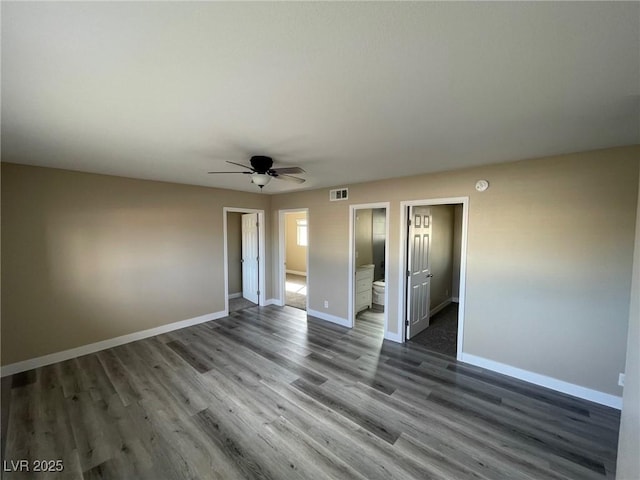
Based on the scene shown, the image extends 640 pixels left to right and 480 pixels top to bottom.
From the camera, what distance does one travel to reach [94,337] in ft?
11.4

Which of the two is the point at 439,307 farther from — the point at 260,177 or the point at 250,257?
the point at 260,177

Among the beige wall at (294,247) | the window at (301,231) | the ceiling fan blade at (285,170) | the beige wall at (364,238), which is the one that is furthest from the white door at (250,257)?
the window at (301,231)

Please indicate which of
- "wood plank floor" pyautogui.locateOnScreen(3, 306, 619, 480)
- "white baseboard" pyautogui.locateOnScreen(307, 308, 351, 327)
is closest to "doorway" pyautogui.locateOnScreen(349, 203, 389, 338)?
"white baseboard" pyautogui.locateOnScreen(307, 308, 351, 327)

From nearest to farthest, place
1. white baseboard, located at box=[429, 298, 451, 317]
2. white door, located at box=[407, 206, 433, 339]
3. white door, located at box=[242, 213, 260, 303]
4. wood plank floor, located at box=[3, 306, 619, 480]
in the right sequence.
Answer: wood plank floor, located at box=[3, 306, 619, 480]
white door, located at box=[407, 206, 433, 339]
white baseboard, located at box=[429, 298, 451, 317]
white door, located at box=[242, 213, 260, 303]

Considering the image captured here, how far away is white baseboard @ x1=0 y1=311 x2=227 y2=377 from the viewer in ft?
9.71

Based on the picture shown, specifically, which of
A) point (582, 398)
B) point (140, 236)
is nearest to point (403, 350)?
point (582, 398)

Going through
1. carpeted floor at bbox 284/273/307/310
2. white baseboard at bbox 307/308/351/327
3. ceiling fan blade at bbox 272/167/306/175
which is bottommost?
carpeted floor at bbox 284/273/307/310

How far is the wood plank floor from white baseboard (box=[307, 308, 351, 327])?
975 millimetres

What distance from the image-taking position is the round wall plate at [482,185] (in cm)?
300

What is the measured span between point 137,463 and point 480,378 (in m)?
3.35

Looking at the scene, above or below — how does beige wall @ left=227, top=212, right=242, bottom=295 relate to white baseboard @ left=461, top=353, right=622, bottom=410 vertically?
above

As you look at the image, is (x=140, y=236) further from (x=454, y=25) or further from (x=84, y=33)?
(x=454, y=25)

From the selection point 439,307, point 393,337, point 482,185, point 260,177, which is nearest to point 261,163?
point 260,177

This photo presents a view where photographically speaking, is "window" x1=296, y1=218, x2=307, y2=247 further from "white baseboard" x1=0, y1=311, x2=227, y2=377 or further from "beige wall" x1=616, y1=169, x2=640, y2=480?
"beige wall" x1=616, y1=169, x2=640, y2=480
